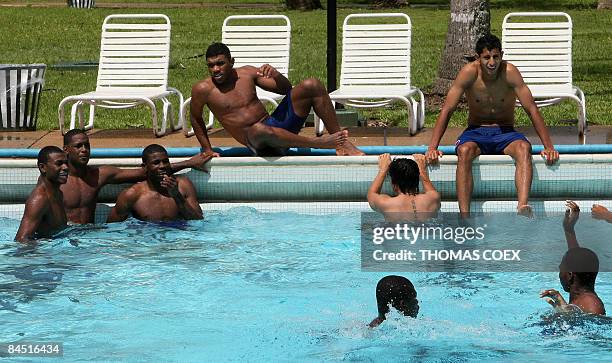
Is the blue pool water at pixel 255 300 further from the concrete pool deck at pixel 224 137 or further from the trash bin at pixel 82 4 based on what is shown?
the trash bin at pixel 82 4

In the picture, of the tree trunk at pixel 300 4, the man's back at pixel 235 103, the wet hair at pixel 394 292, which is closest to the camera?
the wet hair at pixel 394 292

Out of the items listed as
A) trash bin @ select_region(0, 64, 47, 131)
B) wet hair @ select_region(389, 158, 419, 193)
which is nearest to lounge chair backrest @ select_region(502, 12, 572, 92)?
wet hair @ select_region(389, 158, 419, 193)

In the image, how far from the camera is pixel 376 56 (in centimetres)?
1223

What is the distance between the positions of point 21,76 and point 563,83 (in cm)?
573

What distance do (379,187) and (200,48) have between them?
13.1m

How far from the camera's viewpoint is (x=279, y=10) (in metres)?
31.9

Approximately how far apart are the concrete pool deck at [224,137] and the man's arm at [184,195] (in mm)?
1516

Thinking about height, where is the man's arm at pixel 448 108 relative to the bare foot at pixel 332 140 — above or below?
above

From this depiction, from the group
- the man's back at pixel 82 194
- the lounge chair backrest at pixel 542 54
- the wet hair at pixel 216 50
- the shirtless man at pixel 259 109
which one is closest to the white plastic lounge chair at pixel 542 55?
the lounge chair backrest at pixel 542 54

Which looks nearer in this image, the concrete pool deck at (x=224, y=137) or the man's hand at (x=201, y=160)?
the man's hand at (x=201, y=160)

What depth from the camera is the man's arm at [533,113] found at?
933cm

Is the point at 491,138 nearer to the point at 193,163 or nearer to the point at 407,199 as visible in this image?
the point at 407,199

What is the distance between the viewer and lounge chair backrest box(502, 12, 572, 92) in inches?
472

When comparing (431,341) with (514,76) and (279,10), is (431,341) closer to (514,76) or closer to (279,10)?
(514,76)
